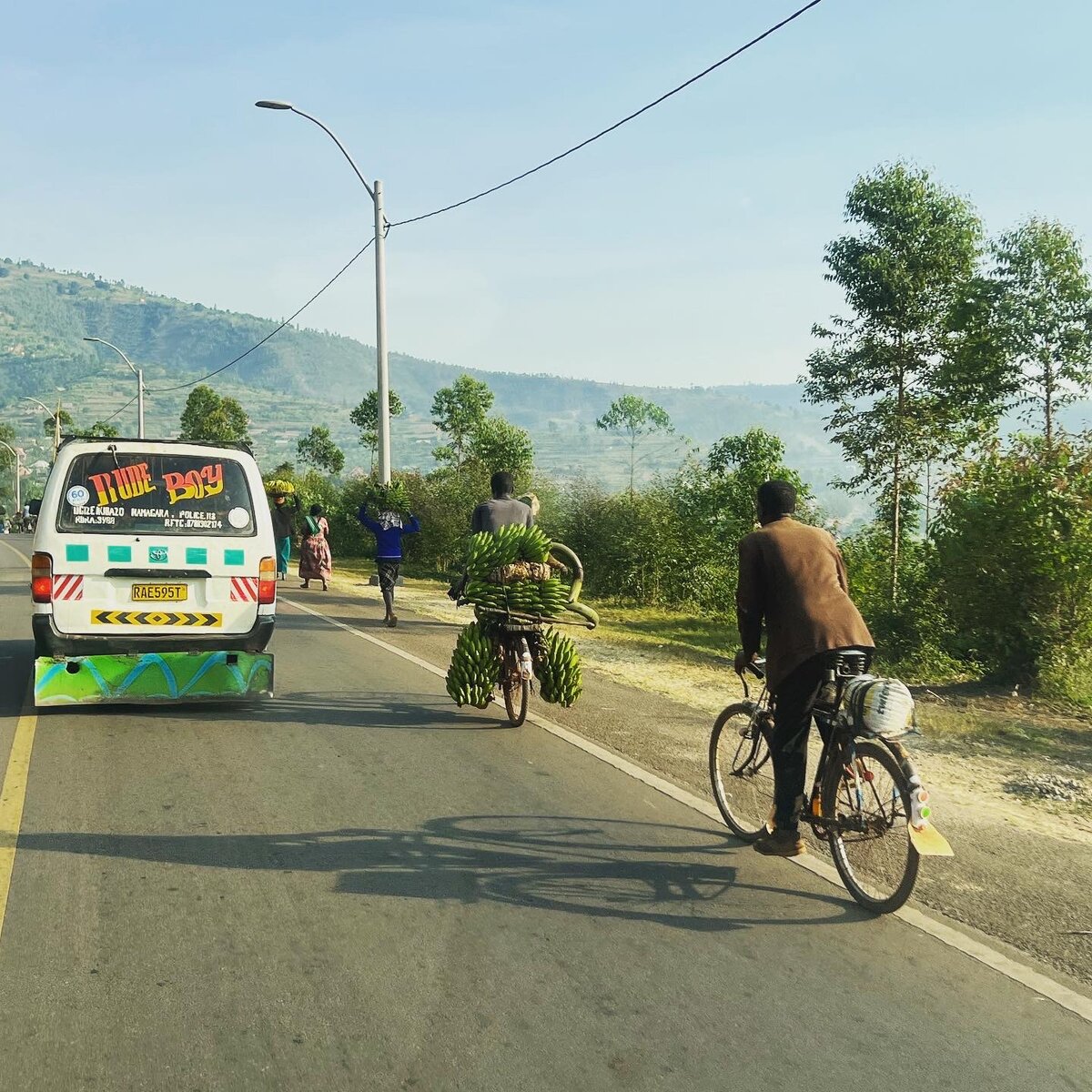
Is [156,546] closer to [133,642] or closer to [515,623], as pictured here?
[133,642]

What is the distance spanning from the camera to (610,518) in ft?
79.1

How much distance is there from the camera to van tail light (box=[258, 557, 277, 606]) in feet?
30.3

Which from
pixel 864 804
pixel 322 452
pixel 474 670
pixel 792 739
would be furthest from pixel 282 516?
pixel 322 452

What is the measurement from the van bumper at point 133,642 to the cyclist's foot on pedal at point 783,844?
500cm

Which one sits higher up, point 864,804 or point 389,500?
point 389,500

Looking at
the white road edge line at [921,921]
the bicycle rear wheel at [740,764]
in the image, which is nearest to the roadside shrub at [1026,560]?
the white road edge line at [921,921]

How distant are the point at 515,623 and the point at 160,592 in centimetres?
278

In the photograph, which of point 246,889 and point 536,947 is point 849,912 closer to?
point 536,947

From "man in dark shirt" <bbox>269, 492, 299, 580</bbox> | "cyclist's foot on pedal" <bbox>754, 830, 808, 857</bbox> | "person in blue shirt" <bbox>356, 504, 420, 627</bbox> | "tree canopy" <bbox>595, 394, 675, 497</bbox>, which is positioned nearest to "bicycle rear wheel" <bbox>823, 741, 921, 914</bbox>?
"cyclist's foot on pedal" <bbox>754, 830, 808, 857</bbox>

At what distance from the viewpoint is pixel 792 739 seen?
18.1 feet

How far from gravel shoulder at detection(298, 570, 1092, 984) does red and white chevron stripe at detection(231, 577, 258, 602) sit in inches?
103

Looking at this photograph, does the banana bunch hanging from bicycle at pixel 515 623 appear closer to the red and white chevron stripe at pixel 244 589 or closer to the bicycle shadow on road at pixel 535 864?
the red and white chevron stripe at pixel 244 589

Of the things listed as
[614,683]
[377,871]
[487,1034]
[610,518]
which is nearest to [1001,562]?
[614,683]

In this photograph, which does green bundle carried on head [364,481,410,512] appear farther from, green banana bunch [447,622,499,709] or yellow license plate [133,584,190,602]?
green banana bunch [447,622,499,709]
